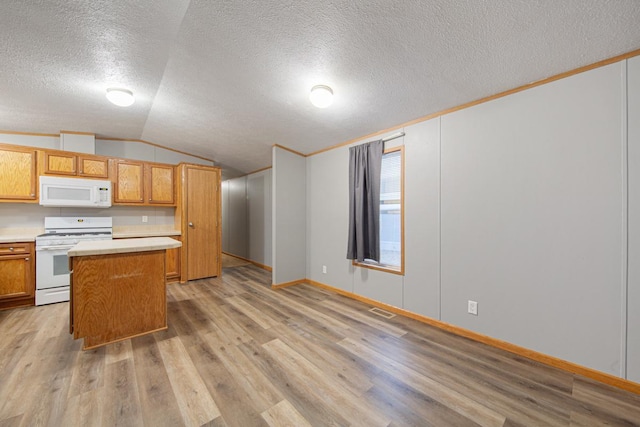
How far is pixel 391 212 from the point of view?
10.3ft

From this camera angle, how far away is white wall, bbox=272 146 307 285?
4.02 metres

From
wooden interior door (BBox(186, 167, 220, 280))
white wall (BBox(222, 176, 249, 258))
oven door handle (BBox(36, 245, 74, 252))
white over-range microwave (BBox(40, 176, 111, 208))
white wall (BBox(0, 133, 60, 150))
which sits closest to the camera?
oven door handle (BBox(36, 245, 74, 252))

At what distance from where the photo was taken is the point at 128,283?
2.37 metres

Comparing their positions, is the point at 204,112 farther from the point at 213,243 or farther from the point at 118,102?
the point at 213,243

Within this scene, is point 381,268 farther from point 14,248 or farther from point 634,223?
point 14,248

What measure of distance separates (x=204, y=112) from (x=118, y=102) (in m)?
0.90

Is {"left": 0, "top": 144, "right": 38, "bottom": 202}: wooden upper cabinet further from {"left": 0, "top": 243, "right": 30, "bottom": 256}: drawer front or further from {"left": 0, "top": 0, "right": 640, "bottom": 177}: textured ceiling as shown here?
{"left": 0, "top": 243, "right": 30, "bottom": 256}: drawer front

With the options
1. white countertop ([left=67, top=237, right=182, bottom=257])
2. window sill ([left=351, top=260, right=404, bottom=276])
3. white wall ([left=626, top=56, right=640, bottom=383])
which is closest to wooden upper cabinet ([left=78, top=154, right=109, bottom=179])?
white countertop ([left=67, top=237, right=182, bottom=257])

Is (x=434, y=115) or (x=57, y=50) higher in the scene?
(x=57, y=50)

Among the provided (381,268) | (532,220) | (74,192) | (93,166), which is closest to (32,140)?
(93,166)

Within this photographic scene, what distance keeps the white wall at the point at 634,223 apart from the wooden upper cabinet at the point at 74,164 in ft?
20.1

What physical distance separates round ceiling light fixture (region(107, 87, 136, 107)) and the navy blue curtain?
2805mm

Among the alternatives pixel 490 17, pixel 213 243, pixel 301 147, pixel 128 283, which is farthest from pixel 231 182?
pixel 490 17

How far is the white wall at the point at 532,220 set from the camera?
173cm
